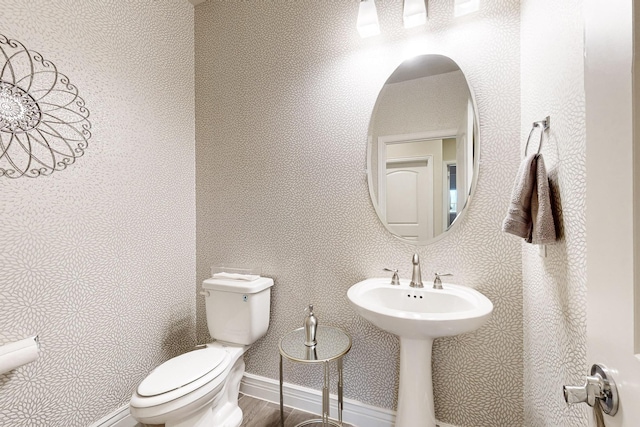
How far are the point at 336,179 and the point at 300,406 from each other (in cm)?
140

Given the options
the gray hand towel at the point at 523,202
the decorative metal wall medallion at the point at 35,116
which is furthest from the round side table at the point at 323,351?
the decorative metal wall medallion at the point at 35,116

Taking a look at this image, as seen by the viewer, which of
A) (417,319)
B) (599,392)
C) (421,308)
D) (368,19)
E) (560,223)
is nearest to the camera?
(599,392)

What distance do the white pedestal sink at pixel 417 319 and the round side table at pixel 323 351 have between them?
0.28 metres

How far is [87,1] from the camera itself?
150 centimetres

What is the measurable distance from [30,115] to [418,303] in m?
1.97

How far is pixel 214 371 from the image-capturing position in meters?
1.42

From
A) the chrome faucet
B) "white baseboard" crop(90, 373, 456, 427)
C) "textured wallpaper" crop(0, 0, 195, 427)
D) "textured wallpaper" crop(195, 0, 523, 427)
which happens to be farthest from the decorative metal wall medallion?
the chrome faucet

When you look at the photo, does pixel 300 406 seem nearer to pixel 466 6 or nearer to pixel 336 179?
pixel 336 179

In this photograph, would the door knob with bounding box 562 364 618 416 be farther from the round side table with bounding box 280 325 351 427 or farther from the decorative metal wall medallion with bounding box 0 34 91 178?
the decorative metal wall medallion with bounding box 0 34 91 178

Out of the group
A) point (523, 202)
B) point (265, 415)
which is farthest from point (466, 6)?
point (265, 415)

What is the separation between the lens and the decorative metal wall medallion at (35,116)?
1219 mm

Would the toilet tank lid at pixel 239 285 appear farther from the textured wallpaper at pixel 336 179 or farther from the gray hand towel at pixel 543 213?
the gray hand towel at pixel 543 213

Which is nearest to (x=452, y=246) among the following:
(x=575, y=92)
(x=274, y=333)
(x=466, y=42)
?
(x=575, y=92)

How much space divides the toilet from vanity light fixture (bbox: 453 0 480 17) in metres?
1.78
